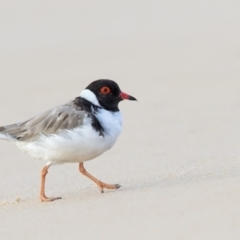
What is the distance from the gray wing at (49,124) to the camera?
7.46m

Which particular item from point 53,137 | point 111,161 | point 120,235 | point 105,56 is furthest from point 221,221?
Result: point 105,56

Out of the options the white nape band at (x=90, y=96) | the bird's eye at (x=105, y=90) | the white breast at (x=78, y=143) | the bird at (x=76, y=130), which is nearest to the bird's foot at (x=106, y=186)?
the bird at (x=76, y=130)

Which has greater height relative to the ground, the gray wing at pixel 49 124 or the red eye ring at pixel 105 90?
the red eye ring at pixel 105 90

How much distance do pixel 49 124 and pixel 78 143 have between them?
0.46 meters

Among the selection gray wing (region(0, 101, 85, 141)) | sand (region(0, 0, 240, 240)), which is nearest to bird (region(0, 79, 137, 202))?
gray wing (region(0, 101, 85, 141))

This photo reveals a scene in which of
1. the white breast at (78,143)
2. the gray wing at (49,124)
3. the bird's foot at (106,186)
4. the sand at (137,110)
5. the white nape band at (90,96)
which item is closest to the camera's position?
the sand at (137,110)

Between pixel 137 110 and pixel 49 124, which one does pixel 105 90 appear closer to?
pixel 49 124

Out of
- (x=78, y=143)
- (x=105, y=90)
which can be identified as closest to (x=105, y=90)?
(x=105, y=90)

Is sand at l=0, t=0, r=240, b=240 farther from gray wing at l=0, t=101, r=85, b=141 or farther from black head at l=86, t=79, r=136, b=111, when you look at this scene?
black head at l=86, t=79, r=136, b=111

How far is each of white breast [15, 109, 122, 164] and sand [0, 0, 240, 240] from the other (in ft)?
1.28

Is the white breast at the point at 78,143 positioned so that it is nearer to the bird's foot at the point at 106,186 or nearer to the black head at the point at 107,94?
the black head at the point at 107,94

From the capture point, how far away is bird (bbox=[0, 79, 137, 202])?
7.34 m

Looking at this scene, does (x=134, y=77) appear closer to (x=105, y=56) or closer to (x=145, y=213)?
(x=105, y=56)

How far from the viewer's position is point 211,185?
267 inches
